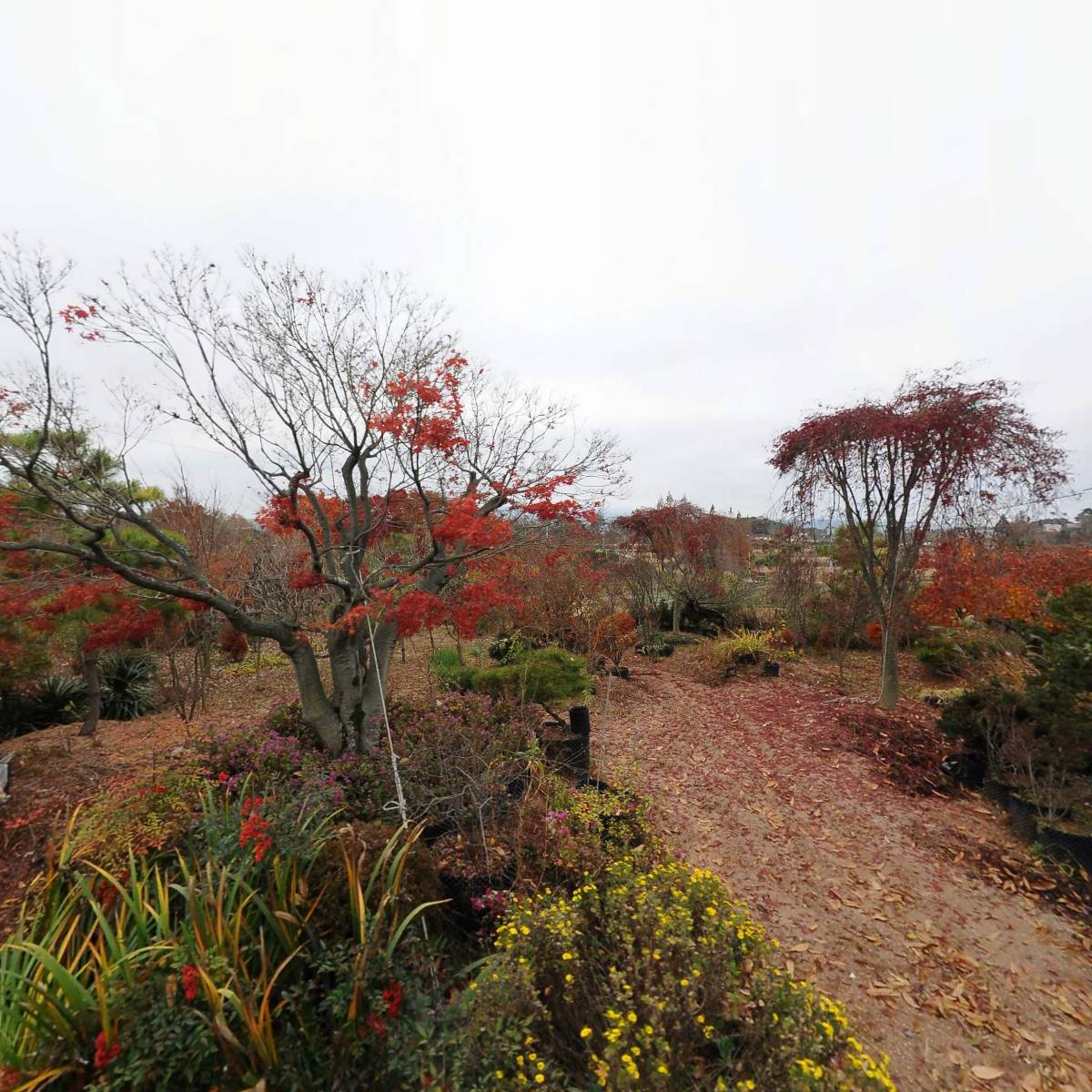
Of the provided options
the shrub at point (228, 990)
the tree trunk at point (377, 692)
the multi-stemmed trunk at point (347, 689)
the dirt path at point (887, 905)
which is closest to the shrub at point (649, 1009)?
the shrub at point (228, 990)

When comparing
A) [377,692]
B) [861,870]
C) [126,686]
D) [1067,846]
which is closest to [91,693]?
[126,686]

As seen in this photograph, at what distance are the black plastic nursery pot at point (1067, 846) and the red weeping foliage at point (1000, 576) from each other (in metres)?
3.92

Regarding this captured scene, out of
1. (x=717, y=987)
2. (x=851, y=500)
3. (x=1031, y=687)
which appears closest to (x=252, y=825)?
(x=717, y=987)

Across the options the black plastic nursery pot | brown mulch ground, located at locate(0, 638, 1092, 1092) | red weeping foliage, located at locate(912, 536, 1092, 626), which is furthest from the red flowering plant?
red weeping foliage, located at locate(912, 536, 1092, 626)

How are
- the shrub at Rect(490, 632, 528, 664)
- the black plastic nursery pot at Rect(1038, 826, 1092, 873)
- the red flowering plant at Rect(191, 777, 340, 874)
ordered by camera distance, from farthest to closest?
the shrub at Rect(490, 632, 528, 664)
the black plastic nursery pot at Rect(1038, 826, 1092, 873)
the red flowering plant at Rect(191, 777, 340, 874)

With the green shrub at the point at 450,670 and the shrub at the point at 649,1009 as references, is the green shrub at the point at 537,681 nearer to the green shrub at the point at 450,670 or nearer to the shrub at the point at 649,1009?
the green shrub at the point at 450,670

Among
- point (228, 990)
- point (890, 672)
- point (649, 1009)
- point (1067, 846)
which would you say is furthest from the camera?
point (890, 672)

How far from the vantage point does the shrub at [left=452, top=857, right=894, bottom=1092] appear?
5.48ft

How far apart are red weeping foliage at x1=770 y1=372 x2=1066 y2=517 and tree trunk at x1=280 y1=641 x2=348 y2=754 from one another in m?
6.80

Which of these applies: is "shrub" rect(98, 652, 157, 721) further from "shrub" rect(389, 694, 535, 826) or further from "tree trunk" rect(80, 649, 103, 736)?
"shrub" rect(389, 694, 535, 826)

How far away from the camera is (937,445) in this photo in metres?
5.64

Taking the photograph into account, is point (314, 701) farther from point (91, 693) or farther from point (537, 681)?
point (91, 693)

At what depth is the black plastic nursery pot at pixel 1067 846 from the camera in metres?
3.29

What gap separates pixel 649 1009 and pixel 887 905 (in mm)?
2399
